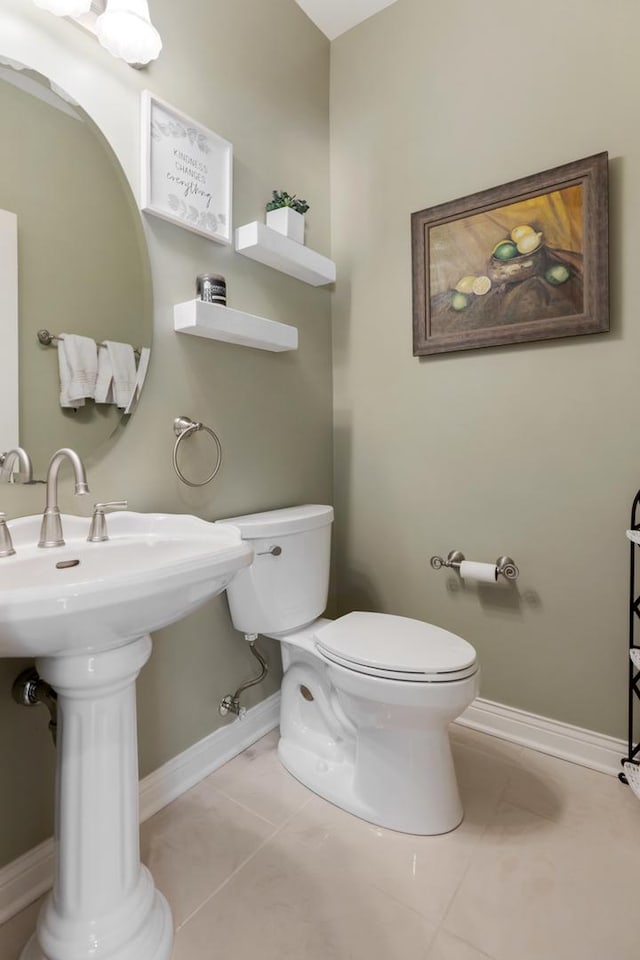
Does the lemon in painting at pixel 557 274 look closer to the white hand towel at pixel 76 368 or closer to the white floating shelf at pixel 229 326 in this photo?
the white floating shelf at pixel 229 326

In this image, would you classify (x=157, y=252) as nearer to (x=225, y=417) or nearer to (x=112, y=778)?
(x=225, y=417)

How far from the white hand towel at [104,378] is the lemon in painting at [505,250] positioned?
4.06 ft

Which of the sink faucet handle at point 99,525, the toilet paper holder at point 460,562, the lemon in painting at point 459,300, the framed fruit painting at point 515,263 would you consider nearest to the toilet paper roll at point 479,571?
the toilet paper holder at point 460,562

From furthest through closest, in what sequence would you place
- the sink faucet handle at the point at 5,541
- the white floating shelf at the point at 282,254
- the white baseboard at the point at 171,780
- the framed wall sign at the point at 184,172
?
the white floating shelf at the point at 282,254, the framed wall sign at the point at 184,172, the white baseboard at the point at 171,780, the sink faucet handle at the point at 5,541

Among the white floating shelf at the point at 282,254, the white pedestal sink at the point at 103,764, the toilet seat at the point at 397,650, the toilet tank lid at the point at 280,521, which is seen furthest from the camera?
the white floating shelf at the point at 282,254

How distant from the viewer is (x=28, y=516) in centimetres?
105

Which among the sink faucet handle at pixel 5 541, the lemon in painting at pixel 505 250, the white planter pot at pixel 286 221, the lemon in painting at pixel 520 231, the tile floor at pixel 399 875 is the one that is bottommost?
the tile floor at pixel 399 875

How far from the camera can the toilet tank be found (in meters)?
1.43

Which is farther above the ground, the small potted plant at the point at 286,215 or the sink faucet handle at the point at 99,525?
the small potted plant at the point at 286,215

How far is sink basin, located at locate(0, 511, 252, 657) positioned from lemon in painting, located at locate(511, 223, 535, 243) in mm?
1284

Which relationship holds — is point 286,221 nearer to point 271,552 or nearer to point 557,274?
point 557,274

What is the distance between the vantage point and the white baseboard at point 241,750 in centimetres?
106

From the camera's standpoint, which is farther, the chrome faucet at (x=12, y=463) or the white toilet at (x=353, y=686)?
the white toilet at (x=353, y=686)

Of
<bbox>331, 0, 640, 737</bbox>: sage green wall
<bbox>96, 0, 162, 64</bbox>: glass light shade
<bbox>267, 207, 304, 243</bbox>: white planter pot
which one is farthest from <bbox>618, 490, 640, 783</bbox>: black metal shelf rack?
<bbox>96, 0, 162, 64</bbox>: glass light shade
